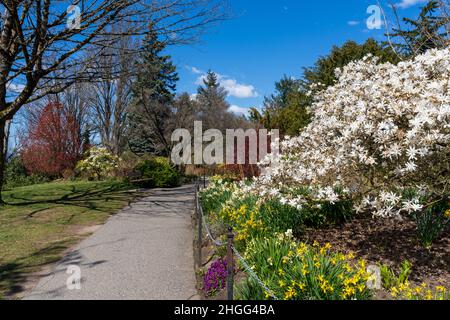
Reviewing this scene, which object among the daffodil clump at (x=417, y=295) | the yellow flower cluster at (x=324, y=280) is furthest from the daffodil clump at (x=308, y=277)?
the daffodil clump at (x=417, y=295)

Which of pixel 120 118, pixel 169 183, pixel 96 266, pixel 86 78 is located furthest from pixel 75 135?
pixel 96 266

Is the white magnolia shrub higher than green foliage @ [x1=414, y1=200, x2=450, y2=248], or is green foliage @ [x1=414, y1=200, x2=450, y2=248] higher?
the white magnolia shrub

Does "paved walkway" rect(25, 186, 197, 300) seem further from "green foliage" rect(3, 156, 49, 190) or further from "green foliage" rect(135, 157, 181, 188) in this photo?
"green foliage" rect(3, 156, 49, 190)

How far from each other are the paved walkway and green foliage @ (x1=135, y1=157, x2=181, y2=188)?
7.96m

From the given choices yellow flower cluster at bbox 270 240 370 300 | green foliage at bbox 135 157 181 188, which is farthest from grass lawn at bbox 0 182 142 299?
yellow flower cluster at bbox 270 240 370 300

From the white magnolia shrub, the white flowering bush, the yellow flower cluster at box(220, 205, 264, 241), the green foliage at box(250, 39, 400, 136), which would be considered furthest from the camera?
the white flowering bush

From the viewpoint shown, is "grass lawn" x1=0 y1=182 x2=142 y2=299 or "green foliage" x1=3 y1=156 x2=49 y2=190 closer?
"grass lawn" x1=0 y1=182 x2=142 y2=299

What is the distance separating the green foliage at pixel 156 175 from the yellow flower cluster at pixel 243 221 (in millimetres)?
10735

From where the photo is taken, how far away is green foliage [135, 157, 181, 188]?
1694 cm

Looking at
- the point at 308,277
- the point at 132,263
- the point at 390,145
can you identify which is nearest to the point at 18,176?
the point at 132,263

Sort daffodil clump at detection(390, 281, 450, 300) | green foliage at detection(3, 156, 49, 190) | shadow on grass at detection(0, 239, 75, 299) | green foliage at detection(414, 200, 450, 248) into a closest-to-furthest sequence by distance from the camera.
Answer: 1. daffodil clump at detection(390, 281, 450, 300)
2. shadow on grass at detection(0, 239, 75, 299)
3. green foliage at detection(414, 200, 450, 248)
4. green foliage at detection(3, 156, 49, 190)

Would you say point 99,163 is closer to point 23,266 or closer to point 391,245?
point 23,266

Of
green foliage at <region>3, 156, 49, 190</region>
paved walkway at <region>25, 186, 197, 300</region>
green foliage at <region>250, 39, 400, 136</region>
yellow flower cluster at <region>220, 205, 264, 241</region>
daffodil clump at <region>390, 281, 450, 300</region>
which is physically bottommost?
paved walkway at <region>25, 186, 197, 300</region>

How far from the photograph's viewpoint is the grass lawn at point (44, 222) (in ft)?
17.3
